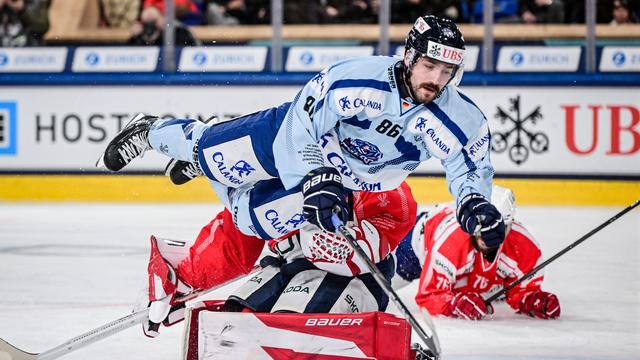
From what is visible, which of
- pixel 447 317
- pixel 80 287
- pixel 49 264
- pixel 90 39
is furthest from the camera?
pixel 90 39

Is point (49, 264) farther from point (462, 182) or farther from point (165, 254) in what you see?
point (462, 182)

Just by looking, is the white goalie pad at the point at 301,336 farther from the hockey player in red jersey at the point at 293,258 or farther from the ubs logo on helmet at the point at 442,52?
the ubs logo on helmet at the point at 442,52

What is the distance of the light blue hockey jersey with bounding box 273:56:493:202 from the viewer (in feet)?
12.1

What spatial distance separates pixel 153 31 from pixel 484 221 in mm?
5422

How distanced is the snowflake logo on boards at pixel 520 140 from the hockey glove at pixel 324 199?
493 cm

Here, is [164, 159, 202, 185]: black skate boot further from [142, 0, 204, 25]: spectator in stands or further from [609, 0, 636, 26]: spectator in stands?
[609, 0, 636, 26]: spectator in stands

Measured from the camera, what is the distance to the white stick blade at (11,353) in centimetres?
372

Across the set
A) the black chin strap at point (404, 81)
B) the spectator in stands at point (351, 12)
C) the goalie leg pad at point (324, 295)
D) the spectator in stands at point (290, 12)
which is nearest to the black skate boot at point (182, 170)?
the goalie leg pad at point (324, 295)

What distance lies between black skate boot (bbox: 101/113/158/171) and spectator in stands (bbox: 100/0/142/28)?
4.27 metres

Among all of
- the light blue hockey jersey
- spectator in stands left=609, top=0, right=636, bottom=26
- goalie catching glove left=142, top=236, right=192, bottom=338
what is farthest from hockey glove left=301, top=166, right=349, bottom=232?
spectator in stands left=609, top=0, right=636, bottom=26

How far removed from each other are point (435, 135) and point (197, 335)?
0.94 metres

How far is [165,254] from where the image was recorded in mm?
4137

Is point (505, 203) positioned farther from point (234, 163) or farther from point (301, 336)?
point (301, 336)

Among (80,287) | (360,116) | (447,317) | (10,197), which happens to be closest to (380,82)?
(360,116)
